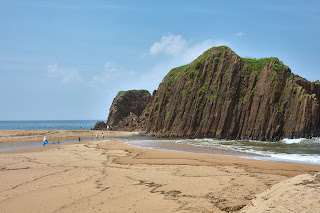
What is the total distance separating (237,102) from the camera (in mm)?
44656

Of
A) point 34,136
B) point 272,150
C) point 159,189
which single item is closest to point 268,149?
point 272,150

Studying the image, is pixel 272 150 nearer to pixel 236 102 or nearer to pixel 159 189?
pixel 159 189

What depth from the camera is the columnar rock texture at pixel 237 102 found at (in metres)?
37.5

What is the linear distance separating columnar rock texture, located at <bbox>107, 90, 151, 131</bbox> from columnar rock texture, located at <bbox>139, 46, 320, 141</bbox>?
27.2 metres

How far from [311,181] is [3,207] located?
10020mm

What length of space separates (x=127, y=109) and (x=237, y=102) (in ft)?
198

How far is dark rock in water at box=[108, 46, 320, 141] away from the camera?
3750cm

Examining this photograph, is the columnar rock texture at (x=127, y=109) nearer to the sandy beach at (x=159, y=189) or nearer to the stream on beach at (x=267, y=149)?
the stream on beach at (x=267, y=149)

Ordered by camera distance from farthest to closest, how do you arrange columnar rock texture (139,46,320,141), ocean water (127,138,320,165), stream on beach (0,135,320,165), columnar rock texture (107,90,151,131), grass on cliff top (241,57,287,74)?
columnar rock texture (107,90,151,131) → grass on cliff top (241,57,287,74) → columnar rock texture (139,46,320,141) → stream on beach (0,135,320,165) → ocean water (127,138,320,165)

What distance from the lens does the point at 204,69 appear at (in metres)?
53.4

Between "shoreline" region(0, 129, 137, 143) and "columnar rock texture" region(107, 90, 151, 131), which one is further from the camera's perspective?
"columnar rock texture" region(107, 90, 151, 131)

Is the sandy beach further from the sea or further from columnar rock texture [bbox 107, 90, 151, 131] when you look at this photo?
columnar rock texture [bbox 107, 90, 151, 131]

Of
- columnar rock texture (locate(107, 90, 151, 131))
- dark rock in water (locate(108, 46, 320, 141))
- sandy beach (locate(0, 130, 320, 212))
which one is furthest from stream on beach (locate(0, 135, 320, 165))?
columnar rock texture (locate(107, 90, 151, 131))

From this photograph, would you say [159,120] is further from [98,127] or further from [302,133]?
[98,127]
